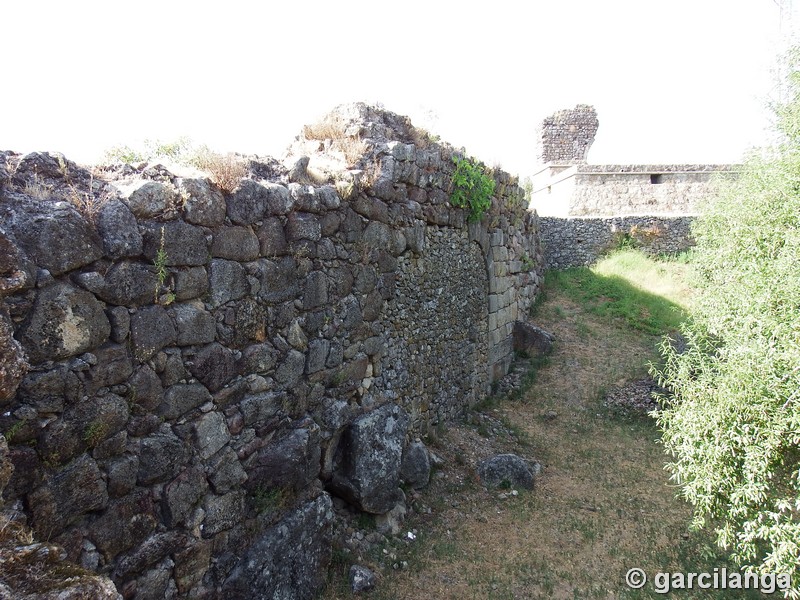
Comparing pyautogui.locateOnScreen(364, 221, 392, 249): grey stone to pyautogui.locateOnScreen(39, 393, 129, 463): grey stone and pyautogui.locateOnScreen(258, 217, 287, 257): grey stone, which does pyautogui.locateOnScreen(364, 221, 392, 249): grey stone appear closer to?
pyautogui.locateOnScreen(258, 217, 287, 257): grey stone

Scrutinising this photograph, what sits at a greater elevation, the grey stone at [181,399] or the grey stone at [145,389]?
the grey stone at [145,389]

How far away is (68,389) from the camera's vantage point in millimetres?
3084

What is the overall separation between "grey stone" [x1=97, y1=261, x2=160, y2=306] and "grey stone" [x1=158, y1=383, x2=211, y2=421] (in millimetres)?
670

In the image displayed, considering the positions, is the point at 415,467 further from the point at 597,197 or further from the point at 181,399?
the point at 597,197

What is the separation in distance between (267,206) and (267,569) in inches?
117

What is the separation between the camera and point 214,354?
161 inches

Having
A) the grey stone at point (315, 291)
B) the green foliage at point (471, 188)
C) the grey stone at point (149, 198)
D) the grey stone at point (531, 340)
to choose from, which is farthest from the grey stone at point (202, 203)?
the grey stone at point (531, 340)

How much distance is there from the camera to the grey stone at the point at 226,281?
4.07 m

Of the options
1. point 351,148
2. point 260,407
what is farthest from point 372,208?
point 260,407

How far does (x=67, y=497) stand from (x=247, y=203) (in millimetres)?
2400

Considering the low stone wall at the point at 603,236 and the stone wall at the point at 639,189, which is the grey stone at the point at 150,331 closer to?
the low stone wall at the point at 603,236

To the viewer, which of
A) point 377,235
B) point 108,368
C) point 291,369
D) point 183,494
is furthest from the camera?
point 377,235

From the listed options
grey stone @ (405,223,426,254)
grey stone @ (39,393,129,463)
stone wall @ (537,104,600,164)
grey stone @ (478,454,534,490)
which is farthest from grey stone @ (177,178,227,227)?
stone wall @ (537,104,600,164)

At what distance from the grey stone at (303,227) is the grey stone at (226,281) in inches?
26.1
